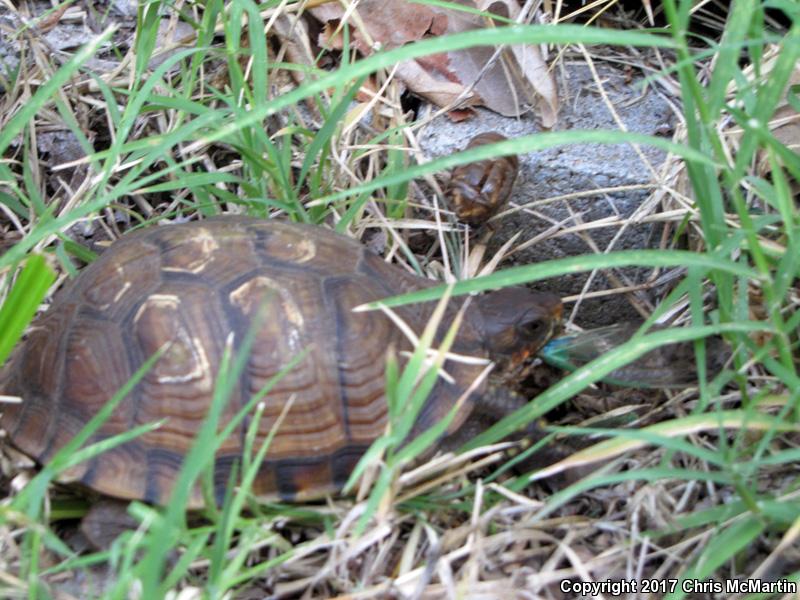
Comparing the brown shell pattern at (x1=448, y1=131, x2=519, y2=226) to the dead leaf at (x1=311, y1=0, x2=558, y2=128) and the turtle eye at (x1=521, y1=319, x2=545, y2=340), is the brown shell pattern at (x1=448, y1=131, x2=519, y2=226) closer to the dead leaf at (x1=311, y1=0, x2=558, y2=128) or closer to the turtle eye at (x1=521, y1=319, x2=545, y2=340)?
the dead leaf at (x1=311, y1=0, x2=558, y2=128)

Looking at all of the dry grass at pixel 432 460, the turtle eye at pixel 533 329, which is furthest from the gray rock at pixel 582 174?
the turtle eye at pixel 533 329

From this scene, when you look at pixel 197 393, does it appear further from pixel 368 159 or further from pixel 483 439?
pixel 368 159

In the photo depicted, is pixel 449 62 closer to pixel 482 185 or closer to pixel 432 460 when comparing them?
pixel 482 185

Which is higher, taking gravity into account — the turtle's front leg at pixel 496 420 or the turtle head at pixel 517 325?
the turtle head at pixel 517 325

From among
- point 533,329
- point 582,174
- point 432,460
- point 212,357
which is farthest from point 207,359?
point 582,174
